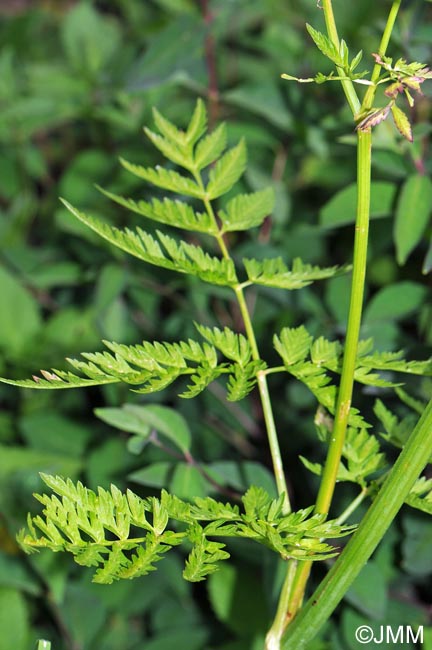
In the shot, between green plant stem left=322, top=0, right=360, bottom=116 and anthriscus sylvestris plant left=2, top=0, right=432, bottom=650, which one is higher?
green plant stem left=322, top=0, right=360, bottom=116

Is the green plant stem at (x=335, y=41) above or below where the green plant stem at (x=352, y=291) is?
above

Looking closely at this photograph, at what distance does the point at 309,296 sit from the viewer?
918 mm

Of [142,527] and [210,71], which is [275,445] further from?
[210,71]

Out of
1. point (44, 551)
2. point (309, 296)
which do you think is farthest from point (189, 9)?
point (44, 551)

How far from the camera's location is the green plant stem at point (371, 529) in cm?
46

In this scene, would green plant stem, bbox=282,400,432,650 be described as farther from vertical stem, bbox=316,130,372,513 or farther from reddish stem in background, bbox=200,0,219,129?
reddish stem in background, bbox=200,0,219,129

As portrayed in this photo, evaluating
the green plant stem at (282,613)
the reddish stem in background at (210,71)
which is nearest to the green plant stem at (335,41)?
the green plant stem at (282,613)

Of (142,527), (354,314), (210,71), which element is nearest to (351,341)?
(354,314)

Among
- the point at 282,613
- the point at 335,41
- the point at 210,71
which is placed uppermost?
the point at 335,41

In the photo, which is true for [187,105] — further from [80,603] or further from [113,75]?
[80,603]

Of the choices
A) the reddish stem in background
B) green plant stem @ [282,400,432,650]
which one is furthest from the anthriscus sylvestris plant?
the reddish stem in background

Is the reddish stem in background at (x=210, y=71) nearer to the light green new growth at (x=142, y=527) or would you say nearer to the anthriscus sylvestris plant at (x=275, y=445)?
the anthriscus sylvestris plant at (x=275, y=445)

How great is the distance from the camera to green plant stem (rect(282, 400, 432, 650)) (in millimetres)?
456

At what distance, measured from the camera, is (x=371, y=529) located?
47 cm
